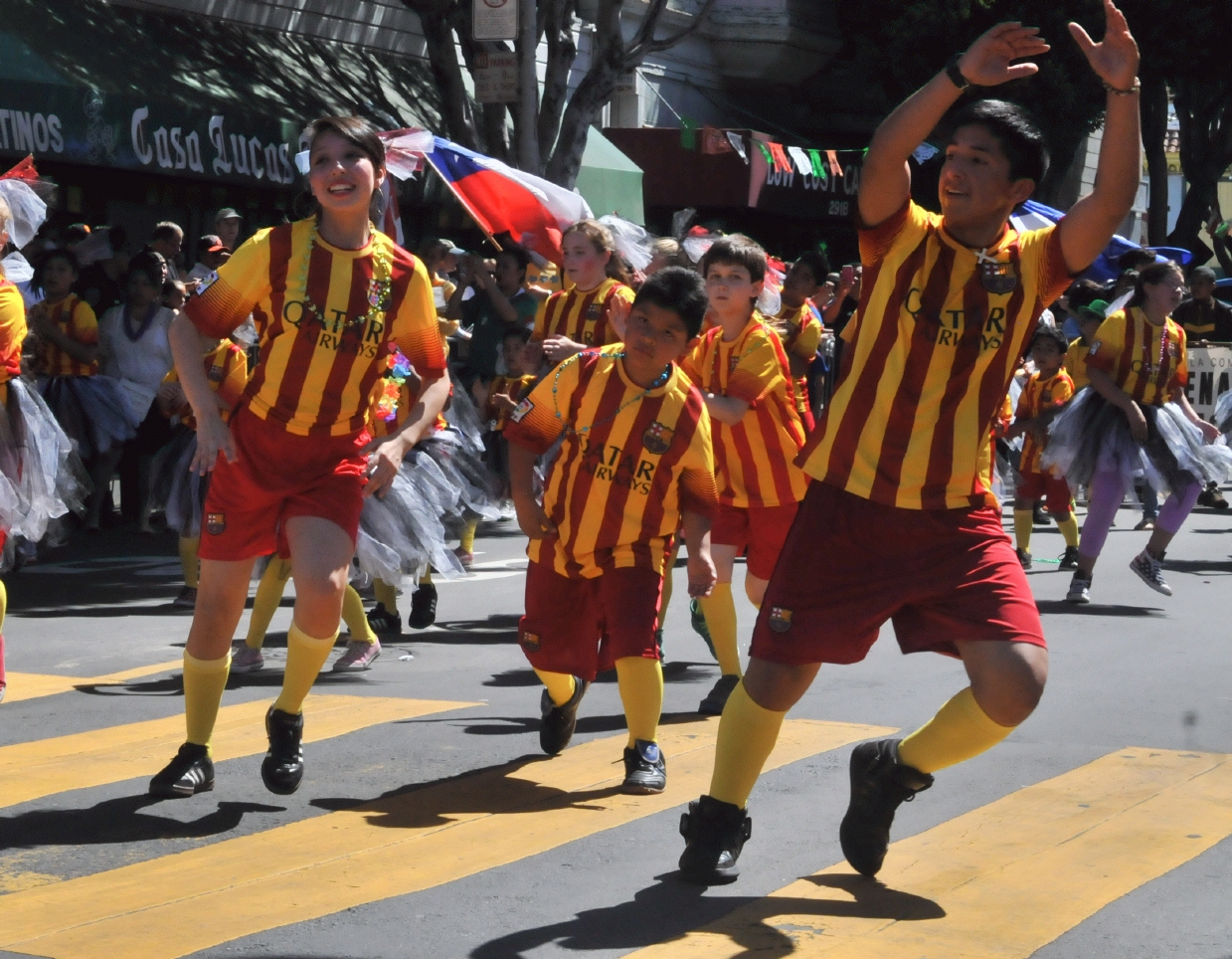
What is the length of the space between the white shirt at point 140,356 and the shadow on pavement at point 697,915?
8.98m

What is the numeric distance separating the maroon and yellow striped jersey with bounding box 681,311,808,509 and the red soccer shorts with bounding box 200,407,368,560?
208cm

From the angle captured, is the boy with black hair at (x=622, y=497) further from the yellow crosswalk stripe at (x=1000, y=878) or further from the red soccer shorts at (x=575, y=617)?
the yellow crosswalk stripe at (x=1000, y=878)

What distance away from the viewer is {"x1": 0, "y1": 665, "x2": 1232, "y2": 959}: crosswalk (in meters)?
4.29

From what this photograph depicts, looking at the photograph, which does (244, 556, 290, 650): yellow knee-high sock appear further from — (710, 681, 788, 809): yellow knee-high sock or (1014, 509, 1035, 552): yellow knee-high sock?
(1014, 509, 1035, 552): yellow knee-high sock

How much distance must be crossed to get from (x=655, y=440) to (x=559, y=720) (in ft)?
3.45

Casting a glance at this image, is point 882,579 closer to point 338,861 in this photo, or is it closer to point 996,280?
point 996,280

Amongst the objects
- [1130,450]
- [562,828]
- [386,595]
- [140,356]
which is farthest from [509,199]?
[562,828]

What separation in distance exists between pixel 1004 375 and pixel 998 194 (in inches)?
17.5

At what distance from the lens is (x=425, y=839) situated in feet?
17.0

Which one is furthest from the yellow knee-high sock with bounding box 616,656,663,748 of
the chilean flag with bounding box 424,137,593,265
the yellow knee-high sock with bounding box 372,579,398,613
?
the chilean flag with bounding box 424,137,593,265

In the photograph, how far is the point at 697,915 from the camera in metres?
4.48

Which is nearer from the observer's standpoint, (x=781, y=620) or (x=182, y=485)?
(x=781, y=620)

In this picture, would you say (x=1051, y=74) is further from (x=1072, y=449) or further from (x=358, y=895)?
(x=358, y=895)

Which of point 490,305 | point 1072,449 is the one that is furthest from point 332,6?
point 1072,449
